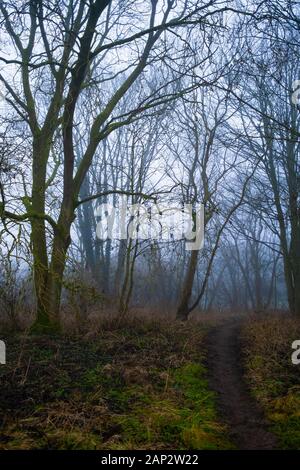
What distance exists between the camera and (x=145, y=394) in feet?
19.7

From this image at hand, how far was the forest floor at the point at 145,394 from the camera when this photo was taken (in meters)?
4.61

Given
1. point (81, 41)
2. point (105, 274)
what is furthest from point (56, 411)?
point (105, 274)

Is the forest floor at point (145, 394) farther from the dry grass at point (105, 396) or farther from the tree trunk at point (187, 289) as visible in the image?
the tree trunk at point (187, 289)

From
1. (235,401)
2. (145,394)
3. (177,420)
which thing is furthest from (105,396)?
(235,401)

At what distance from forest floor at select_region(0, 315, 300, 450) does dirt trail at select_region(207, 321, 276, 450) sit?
0.02m

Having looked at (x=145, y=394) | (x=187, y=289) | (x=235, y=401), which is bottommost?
(x=235, y=401)

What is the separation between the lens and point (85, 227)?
24484mm

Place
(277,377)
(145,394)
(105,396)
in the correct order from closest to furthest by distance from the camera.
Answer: (105,396), (145,394), (277,377)

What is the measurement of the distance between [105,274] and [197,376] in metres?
16.9

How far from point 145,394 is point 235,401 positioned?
4.54 ft

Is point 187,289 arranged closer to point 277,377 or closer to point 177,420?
point 277,377

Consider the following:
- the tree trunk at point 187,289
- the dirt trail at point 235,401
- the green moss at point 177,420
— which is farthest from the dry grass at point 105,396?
the tree trunk at point 187,289

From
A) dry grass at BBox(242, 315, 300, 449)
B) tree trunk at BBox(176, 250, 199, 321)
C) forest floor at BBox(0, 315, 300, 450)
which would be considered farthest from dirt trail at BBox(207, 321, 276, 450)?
tree trunk at BBox(176, 250, 199, 321)

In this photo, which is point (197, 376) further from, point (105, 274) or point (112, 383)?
A: point (105, 274)
